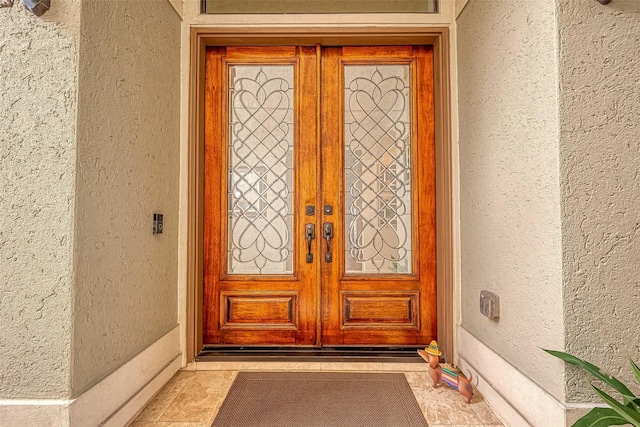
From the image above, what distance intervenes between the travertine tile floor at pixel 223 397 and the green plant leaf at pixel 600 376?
64 cm

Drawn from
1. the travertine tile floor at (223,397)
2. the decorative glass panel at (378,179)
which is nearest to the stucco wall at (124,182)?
the travertine tile floor at (223,397)

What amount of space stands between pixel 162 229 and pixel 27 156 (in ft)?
2.55

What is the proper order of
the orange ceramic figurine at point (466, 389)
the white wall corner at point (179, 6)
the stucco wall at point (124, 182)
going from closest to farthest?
the stucco wall at point (124, 182), the orange ceramic figurine at point (466, 389), the white wall corner at point (179, 6)

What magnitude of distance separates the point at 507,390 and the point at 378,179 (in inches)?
53.8

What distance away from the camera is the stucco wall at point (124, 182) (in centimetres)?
137

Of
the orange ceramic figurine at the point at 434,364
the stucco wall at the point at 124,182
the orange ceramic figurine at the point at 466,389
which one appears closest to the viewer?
the stucco wall at the point at 124,182

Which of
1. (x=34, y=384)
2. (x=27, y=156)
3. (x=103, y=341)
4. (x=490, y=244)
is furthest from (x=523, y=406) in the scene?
(x=27, y=156)

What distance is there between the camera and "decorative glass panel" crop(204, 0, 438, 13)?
227 cm

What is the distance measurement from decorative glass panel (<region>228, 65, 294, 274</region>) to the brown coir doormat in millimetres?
699

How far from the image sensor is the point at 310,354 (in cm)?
225

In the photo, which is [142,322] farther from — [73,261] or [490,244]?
[490,244]

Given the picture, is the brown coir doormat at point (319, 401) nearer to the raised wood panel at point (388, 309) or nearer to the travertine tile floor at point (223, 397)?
the travertine tile floor at point (223, 397)

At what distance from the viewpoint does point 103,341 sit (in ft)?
4.85

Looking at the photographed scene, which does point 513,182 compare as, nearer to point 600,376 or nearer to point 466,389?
point 600,376
